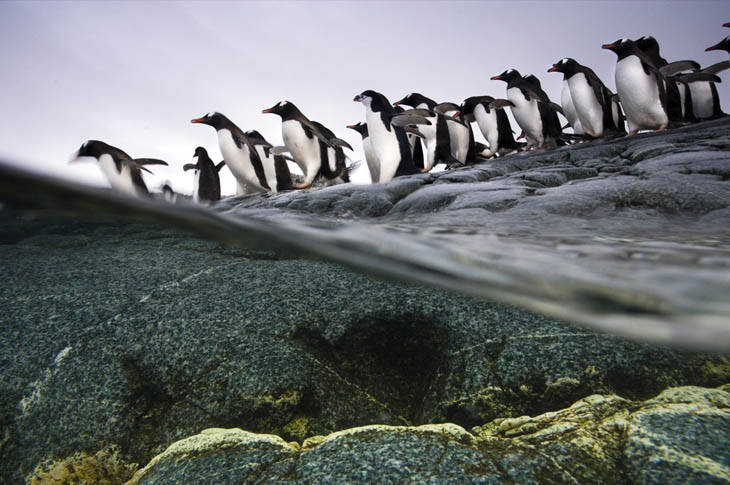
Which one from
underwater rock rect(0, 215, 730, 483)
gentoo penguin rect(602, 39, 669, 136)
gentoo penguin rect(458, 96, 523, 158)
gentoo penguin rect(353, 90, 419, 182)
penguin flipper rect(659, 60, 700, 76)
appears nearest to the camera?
underwater rock rect(0, 215, 730, 483)

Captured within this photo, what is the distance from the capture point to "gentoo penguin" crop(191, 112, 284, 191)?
9211mm

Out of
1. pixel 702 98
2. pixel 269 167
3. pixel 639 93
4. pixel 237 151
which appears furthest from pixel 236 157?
pixel 702 98

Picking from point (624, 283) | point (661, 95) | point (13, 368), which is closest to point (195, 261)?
point (13, 368)

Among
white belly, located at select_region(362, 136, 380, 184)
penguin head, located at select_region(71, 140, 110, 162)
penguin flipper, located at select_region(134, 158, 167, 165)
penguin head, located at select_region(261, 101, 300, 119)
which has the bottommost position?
white belly, located at select_region(362, 136, 380, 184)

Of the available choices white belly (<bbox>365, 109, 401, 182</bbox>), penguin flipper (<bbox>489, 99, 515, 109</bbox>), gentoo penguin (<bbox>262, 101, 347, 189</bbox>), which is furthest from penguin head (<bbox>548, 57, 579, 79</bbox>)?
gentoo penguin (<bbox>262, 101, 347, 189</bbox>)

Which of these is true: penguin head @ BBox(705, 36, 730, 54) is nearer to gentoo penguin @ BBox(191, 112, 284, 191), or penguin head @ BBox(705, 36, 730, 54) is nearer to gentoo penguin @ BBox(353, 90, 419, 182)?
gentoo penguin @ BBox(353, 90, 419, 182)

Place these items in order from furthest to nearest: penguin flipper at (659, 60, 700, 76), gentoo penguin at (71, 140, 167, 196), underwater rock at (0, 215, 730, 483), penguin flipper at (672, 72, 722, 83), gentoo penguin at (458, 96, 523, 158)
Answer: penguin flipper at (659, 60, 700, 76)
gentoo penguin at (458, 96, 523, 158)
penguin flipper at (672, 72, 722, 83)
gentoo penguin at (71, 140, 167, 196)
underwater rock at (0, 215, 730, 483)

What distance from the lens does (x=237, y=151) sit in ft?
30.2

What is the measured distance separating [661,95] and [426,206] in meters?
8.26

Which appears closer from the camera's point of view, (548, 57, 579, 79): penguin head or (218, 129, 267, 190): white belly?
(218, 129, 267, 190): white belly

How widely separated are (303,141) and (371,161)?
1.58 metres

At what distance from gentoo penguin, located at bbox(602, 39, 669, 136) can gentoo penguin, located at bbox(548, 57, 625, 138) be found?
719 mm

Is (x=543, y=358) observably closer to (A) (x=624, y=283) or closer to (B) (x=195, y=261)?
(A) (x=624, y=283)

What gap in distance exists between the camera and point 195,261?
2506 millimetres
